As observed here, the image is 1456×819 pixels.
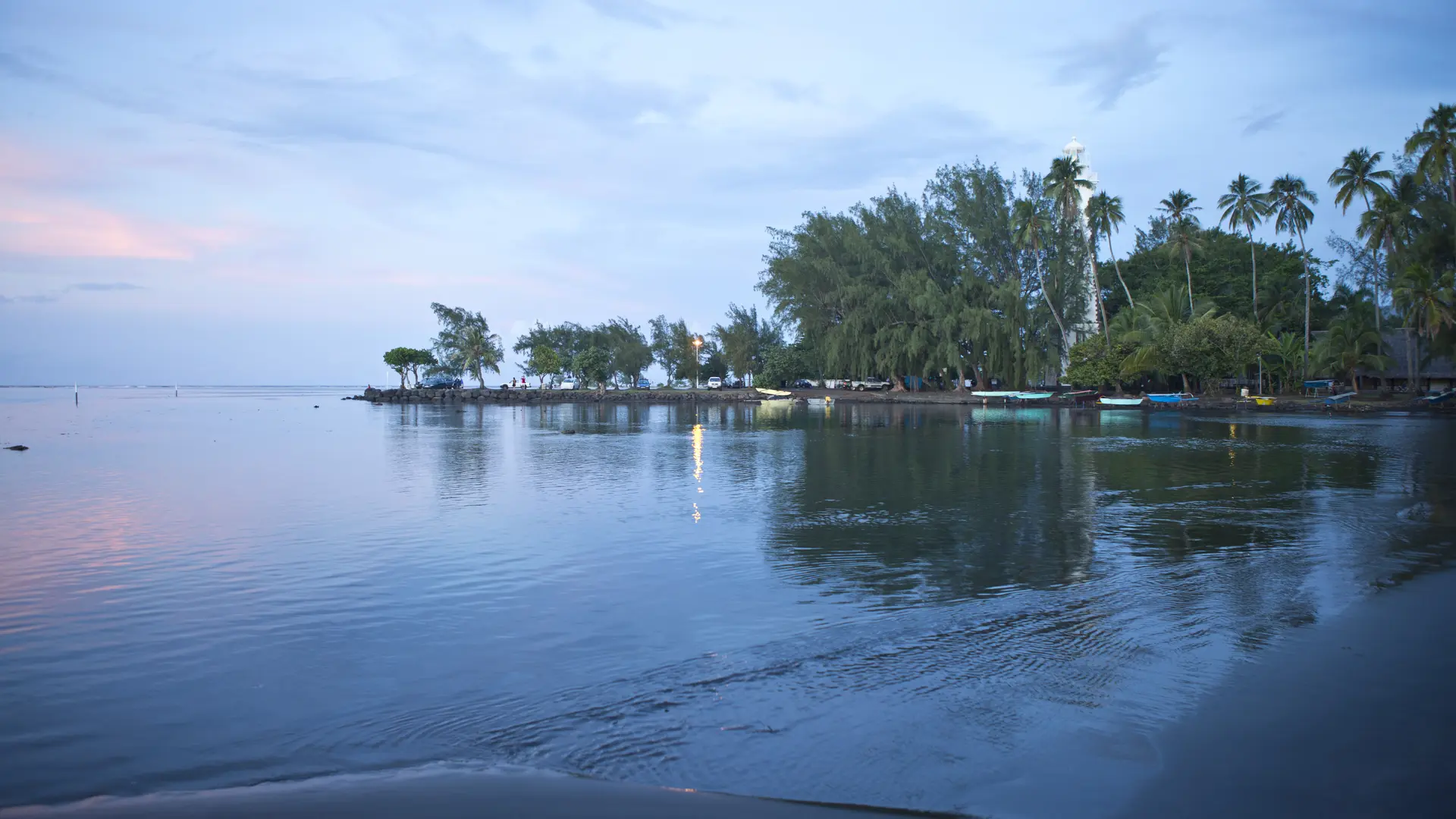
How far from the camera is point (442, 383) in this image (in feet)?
341

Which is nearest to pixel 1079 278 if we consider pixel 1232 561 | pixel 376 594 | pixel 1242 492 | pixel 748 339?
pixel 748 339

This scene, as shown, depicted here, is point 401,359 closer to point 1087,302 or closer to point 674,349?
point 674,349

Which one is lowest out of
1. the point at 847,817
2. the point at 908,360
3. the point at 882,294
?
the point at 847,817

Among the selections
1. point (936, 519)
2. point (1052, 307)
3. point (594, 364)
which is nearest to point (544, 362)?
point (594, 364)

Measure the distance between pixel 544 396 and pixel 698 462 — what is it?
69.1m

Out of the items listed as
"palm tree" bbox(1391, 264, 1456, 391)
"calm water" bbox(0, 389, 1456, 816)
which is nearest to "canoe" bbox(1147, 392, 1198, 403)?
"palm tree" bbox(1391, 264, 1456, 391)

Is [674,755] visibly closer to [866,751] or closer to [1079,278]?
[866,751]

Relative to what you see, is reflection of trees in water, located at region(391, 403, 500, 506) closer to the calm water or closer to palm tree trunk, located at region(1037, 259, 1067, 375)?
the calm water

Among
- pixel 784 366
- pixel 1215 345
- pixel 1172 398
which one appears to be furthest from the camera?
pixel 784 366

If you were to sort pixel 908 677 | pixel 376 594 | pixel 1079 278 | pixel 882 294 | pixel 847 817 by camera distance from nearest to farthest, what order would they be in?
pixel 847 817 < pixel 908 677 < pixel 376 594 < pixel 1079 278 < pixel 882 294

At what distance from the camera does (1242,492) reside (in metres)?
16.9

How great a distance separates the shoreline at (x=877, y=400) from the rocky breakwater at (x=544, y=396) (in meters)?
0.07

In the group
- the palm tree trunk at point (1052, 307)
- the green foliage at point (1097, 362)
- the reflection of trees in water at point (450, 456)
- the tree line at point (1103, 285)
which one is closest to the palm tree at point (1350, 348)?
the tree line at point (1103, 285)

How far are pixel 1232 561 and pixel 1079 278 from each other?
61.2 m
